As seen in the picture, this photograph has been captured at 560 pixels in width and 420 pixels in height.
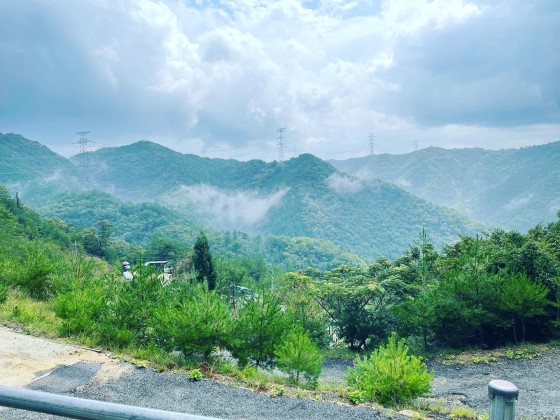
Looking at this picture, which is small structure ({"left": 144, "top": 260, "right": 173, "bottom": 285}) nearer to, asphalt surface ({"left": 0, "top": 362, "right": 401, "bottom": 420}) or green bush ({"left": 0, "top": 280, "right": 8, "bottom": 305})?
asphalt surface ({"left": 0, "top": 362, "right": 401, "bottom": 420})

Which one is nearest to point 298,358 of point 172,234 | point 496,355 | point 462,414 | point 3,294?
point 462,414

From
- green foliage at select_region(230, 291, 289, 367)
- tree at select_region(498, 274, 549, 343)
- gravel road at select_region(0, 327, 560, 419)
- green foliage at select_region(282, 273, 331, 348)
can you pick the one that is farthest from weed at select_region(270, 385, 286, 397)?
green foliage at select_region(282, 273, 331, 348)

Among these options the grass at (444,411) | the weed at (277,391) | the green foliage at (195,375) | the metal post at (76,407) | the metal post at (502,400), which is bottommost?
the grass at (444,411)

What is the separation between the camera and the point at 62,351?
26.2 feet

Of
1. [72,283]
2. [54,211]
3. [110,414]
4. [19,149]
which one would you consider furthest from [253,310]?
[19,149]

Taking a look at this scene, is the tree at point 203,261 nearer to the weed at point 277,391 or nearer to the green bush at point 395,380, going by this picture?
the weed at point 277,391

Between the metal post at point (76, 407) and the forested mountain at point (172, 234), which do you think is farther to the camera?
the forested mountain at point (172, 234)

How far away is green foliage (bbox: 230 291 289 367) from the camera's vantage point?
876 cm

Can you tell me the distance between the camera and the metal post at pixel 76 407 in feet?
4.47

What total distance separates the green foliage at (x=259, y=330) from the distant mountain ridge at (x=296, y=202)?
346ft

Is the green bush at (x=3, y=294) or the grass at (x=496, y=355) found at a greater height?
the green bush at (x=3, y=294)

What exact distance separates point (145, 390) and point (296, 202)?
134225mm

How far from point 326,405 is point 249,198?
167 metres

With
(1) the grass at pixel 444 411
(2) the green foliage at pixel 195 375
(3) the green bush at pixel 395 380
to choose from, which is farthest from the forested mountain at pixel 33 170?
(1) the grass at pixel 444 411
